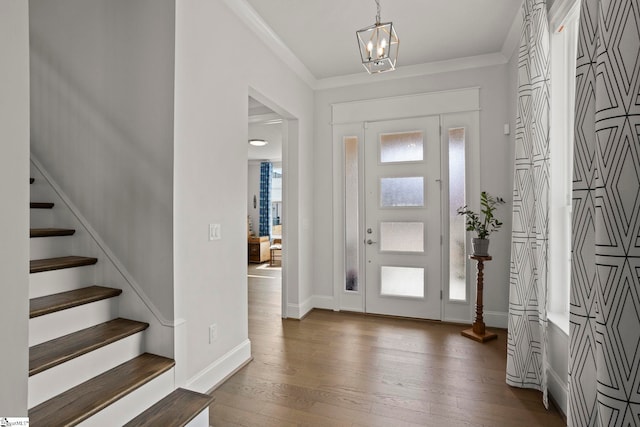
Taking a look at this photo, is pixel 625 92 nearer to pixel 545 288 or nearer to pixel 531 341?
pixel 545 288

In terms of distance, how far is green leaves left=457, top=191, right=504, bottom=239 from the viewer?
124 inches

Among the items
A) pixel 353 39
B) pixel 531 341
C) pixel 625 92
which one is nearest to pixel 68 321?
pixel 625 92

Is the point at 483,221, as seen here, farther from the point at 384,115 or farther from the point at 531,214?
the point at 384,115

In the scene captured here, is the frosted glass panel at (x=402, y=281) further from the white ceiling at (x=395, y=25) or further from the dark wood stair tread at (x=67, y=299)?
the dark wood stair tread at (x=67, y=299)

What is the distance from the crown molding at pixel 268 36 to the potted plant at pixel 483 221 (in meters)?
2.37

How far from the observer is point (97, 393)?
63.1 inches

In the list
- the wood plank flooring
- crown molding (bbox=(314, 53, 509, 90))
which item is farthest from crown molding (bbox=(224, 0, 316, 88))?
the wood plank flooring

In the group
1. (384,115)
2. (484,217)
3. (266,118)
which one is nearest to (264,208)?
(266,118)

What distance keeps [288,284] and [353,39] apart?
2715mm

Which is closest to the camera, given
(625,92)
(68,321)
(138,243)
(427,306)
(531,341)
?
(625,92)

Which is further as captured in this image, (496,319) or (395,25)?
(496,319)

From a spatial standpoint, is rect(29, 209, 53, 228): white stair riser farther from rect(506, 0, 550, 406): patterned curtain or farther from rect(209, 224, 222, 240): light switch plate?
rect(506, 0, 550, 406): patterned curtain

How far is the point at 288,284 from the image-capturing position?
3836mm

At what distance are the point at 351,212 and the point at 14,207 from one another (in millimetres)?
3263
